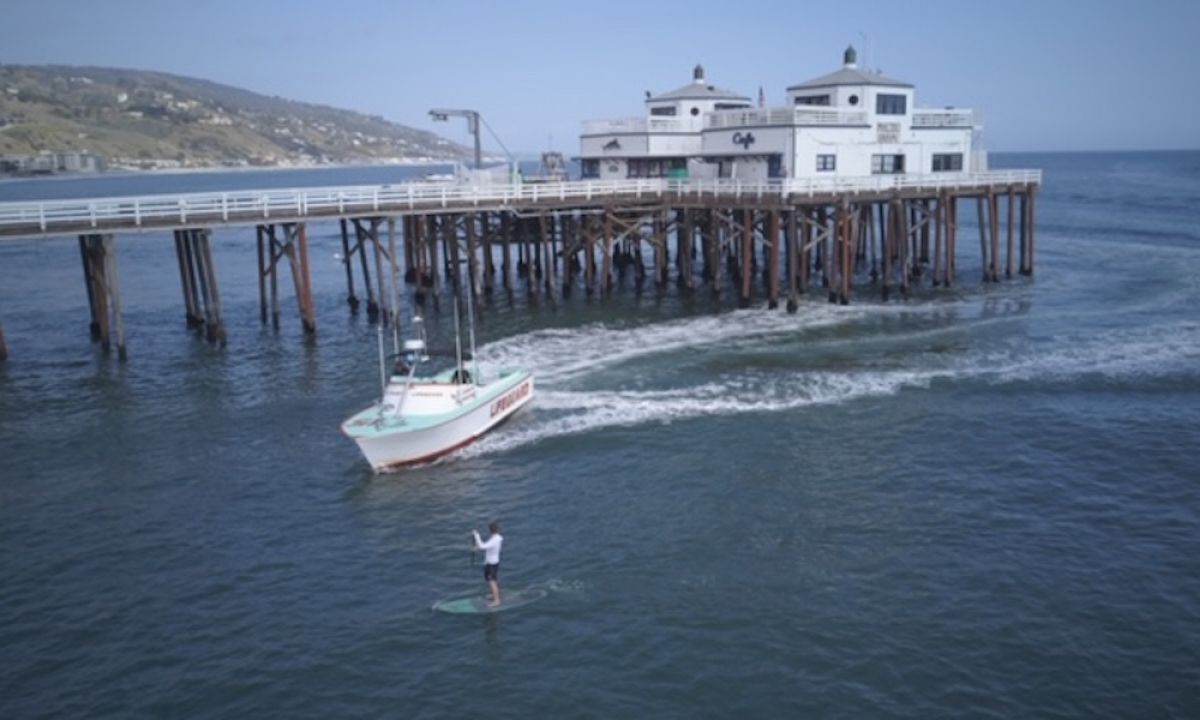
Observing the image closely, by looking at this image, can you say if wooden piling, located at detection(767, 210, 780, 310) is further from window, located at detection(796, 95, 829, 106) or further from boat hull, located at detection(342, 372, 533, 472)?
boat hull, located at detection(342, 372, 533, 472)

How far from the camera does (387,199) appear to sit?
4666 centimetres

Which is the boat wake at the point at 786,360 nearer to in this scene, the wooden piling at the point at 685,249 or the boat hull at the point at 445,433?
the boat hull at the point at 445,433

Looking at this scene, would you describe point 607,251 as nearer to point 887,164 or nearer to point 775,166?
point 775,166

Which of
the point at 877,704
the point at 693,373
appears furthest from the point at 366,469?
the point at 877,704

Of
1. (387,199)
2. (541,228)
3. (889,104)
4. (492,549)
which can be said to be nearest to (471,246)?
(541,228)

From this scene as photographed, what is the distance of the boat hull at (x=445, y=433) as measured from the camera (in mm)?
27938

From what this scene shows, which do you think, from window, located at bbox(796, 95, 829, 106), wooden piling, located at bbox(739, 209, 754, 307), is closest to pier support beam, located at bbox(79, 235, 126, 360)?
wooden piling, located at bbox(739, 209, 754, 307)

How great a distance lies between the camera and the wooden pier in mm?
41406

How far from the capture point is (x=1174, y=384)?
3559cm

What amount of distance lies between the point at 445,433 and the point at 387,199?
20.5m

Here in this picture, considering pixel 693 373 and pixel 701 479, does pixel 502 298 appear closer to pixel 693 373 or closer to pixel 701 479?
pixel 693 373

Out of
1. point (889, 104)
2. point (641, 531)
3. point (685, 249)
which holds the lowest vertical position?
point (641, 531)

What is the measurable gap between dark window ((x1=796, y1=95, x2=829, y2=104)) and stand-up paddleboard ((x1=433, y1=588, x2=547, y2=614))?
39.7 metres

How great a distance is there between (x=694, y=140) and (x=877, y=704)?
4644cm
